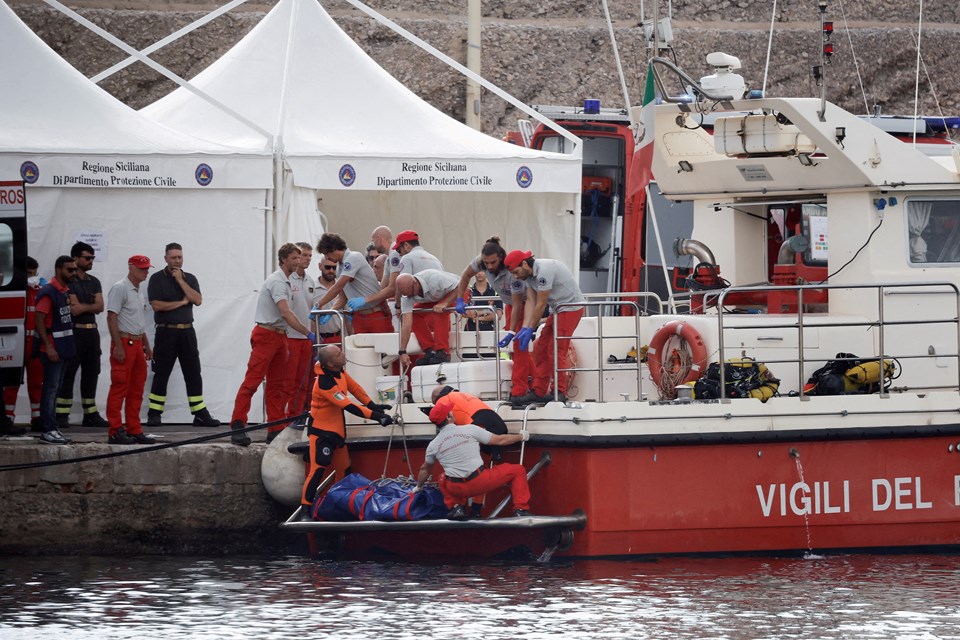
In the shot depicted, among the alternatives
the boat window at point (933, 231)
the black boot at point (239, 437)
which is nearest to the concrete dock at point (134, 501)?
the black boot at point (239, 437)

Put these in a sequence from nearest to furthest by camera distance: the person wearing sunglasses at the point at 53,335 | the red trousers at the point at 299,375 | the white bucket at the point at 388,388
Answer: the white bucket at the point at 388,388, the person wearing sunglasses at the point at 53,335, the red trousers at the point at 299,375

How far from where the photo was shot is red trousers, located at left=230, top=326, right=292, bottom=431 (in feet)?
38.8

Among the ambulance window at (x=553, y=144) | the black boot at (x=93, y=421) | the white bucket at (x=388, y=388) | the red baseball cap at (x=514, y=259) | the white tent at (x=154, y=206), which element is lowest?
the black boot at (x=93, y=421)

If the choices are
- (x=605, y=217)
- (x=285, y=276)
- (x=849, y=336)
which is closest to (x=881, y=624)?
(x=849, y=336)

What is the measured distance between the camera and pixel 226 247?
516 inches

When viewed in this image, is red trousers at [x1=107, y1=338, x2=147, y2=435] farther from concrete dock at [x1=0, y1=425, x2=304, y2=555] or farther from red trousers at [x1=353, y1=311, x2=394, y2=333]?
red trousers at [x1=353, y1=311, x2=394, y2=333]

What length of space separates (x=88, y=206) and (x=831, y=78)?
20.5 m

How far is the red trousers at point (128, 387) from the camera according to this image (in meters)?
11.6

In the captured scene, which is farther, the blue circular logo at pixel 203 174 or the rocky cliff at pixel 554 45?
the rocky cliff at pixel 554 45

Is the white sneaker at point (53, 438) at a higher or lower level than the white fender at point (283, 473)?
higher

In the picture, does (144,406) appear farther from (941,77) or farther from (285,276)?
(941,77)

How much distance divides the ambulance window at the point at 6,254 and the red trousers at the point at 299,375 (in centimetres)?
220

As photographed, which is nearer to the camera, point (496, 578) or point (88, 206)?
point (496, 578)

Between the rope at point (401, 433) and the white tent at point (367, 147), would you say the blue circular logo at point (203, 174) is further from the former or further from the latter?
the rope at point (401, 433)
